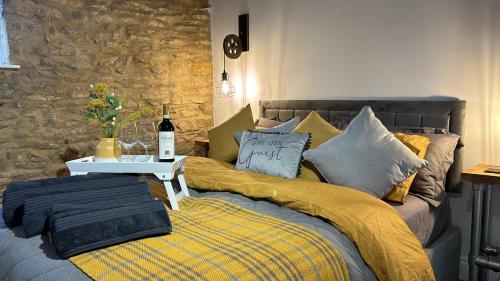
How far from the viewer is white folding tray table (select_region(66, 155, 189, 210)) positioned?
1.99 meters

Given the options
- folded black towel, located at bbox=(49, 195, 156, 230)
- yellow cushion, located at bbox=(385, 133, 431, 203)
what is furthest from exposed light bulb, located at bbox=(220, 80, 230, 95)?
folded black towel, located at bbox=(49, 195, 156, 230)

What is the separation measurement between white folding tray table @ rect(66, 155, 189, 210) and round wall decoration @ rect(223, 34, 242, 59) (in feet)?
6.67

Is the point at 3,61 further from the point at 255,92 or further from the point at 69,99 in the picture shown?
the point at 255,92

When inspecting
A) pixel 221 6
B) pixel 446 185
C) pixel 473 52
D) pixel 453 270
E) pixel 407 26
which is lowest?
pixel 453 270

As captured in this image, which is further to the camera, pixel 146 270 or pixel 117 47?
pixel 117 47

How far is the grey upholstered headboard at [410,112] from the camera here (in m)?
2.60

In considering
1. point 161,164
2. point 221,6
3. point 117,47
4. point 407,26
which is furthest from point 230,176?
point 221,6

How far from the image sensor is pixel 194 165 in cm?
263

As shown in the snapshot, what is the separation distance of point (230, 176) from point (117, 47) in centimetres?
198

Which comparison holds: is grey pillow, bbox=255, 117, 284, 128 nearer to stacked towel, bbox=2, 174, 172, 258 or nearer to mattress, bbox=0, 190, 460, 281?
mattress, bbox=0, 190, 460, 281

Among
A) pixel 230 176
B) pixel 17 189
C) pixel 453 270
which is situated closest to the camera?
pixel 17 189

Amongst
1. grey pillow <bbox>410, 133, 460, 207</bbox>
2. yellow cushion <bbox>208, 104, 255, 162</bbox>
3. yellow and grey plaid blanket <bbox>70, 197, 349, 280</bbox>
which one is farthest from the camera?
yellow cushion <bbox>208, 104, 255, 162</bbox>

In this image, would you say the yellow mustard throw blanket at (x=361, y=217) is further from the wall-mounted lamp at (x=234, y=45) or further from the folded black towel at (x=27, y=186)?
the wall-mounted lamp at (x=234, y=45)

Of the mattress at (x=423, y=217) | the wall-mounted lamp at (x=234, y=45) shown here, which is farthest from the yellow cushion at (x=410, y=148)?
the wall-mounted lamp at (x=234, y=45)
